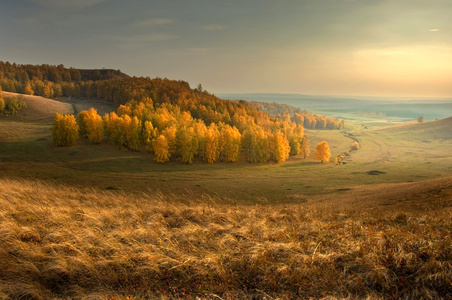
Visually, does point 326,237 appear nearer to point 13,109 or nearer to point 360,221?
point 360,221

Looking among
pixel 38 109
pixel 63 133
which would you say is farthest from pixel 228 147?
pixel 38 109

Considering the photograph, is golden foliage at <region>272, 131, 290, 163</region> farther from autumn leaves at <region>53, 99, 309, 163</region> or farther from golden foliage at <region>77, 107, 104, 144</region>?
golden foliage at <region>77, 107, 104, 144</region>

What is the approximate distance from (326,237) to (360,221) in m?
3.94

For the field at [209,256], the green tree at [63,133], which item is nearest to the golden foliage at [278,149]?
the green tree at [63,133]

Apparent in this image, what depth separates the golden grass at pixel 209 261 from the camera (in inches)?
255

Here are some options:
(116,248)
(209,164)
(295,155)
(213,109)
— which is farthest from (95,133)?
(116,248)

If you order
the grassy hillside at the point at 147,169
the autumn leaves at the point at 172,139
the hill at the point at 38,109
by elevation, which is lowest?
the grassy hillside at the point at 147,169

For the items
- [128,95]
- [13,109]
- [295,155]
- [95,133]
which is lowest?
[295,155]

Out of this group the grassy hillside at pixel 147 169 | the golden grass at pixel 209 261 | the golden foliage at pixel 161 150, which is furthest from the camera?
the golden foliage at pixel 161 150

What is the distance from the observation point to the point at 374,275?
703 cm

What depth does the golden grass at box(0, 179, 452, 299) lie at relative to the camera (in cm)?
647

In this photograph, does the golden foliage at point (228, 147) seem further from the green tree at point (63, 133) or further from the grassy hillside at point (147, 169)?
the green tree at point (63, 133)

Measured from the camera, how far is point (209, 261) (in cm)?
732

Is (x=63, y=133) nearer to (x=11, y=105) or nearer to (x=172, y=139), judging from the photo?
(x=172, y=139)
